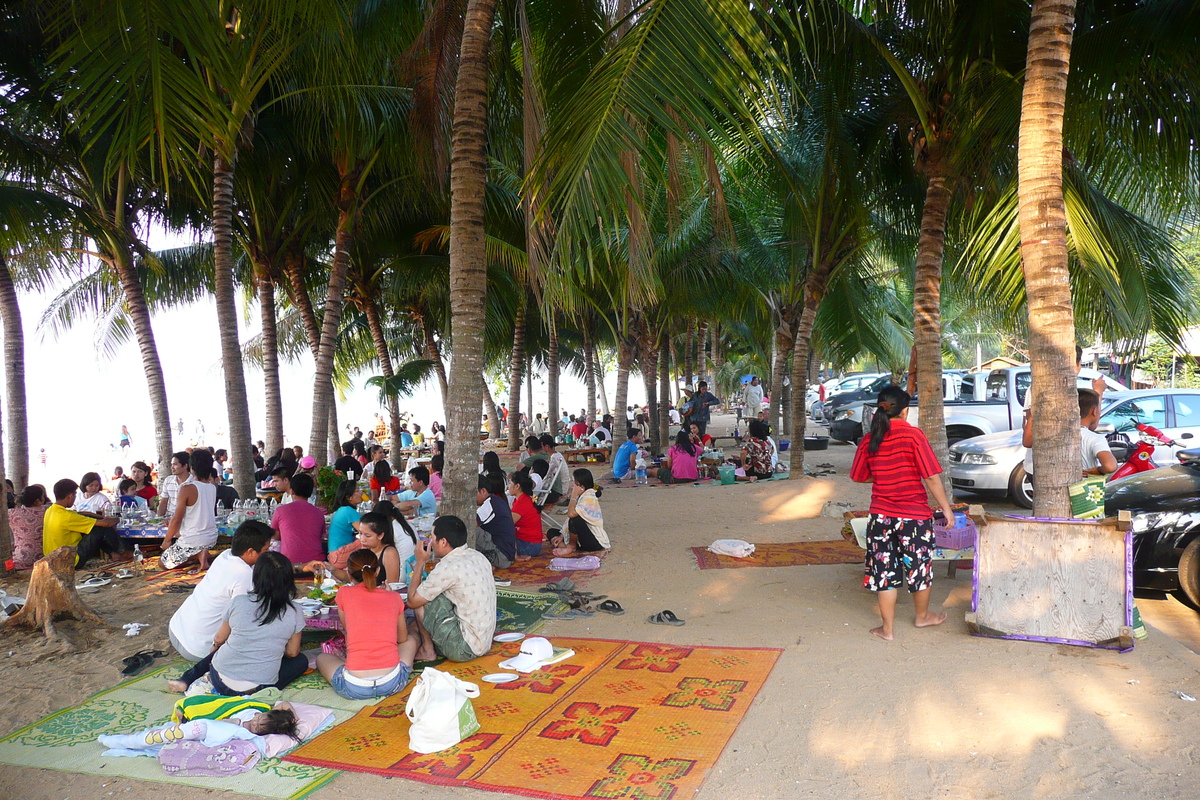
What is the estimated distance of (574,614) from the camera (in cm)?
648

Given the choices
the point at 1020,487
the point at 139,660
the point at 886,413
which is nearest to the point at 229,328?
the point at 139,660

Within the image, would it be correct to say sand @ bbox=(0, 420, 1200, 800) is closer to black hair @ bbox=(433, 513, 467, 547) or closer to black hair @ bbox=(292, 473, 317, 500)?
black hair @ bbox=(433, 513, 467, 547)

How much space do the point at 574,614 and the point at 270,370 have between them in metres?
9.82

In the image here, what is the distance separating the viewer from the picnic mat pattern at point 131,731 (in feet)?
12.4

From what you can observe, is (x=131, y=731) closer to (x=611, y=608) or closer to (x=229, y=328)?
(x=611, y=608)

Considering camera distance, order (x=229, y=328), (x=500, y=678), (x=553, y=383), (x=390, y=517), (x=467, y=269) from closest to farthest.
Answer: (x=500, y=678) → (x=390, y=517) → (x=467, y=269) → (x=229, y=328) → (x=553, y=383)

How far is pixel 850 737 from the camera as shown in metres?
3.99

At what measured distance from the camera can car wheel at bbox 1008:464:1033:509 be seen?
10.4m

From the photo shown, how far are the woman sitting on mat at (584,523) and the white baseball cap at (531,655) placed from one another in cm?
303

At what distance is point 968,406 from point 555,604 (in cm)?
983

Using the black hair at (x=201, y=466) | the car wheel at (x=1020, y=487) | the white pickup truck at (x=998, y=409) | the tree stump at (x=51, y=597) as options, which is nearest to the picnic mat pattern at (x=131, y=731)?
the tree stump at (x=51, y=597)

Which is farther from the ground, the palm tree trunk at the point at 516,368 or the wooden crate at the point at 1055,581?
the palm tree trunk at the point at 516,368

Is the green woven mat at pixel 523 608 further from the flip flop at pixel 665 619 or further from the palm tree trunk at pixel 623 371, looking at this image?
the palm tree trunk at pixel 623 371

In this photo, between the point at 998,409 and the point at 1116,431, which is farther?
the point at 998,409
